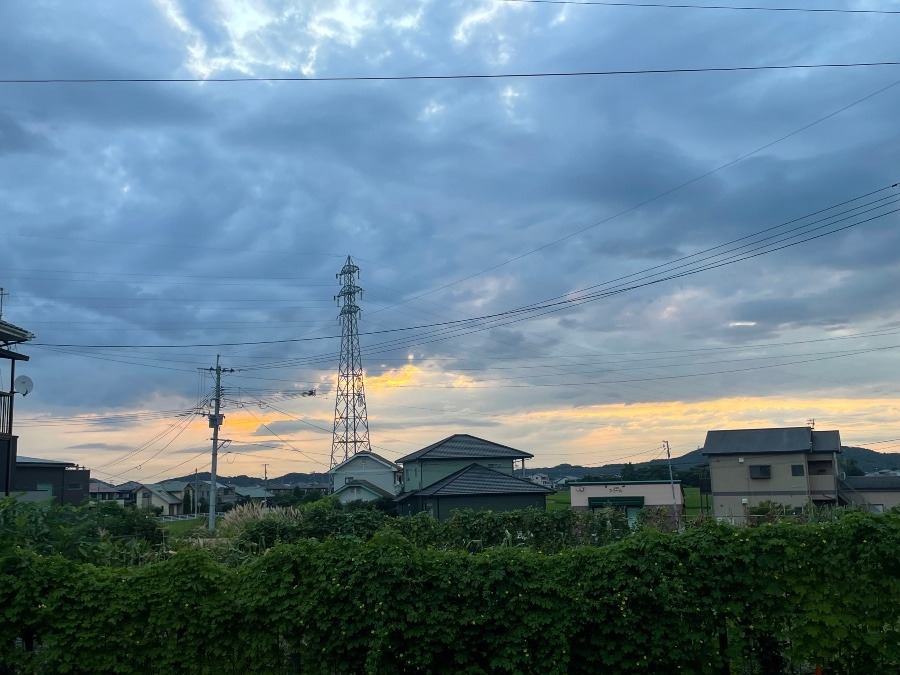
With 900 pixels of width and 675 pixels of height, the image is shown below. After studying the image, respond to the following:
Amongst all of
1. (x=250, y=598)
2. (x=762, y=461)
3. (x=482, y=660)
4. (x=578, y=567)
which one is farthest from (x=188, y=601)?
(x=762, y=461)

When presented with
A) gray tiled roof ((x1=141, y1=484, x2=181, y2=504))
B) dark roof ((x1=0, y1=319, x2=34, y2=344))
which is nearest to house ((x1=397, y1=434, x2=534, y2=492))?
dark roof ((x1=0, y1=319, x2=34, y2=344))

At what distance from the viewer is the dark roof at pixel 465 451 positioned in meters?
42.9

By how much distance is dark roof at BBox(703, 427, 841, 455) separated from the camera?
137ft

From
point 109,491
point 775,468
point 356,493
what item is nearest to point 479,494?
point 356,493

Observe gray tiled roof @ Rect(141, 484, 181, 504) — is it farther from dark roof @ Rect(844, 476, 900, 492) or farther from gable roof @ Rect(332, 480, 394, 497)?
dark roof @ Rect(844, 476, 900, 492)

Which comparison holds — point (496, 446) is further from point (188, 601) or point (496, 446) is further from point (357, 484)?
point (188, 601)

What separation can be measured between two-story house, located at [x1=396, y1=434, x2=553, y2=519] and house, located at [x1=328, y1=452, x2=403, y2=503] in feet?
9.26

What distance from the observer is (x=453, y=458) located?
140 feet

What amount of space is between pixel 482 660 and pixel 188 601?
2841mm

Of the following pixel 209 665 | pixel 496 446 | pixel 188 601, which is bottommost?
pixel 209 665

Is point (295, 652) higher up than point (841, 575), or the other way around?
point (841, 575)

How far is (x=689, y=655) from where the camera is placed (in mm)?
6883

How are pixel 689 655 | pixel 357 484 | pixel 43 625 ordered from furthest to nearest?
pixel 357 484 < pixel 43 625 < pixel 689 655

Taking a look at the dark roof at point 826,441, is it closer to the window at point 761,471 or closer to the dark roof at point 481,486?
the window at point 761,471
